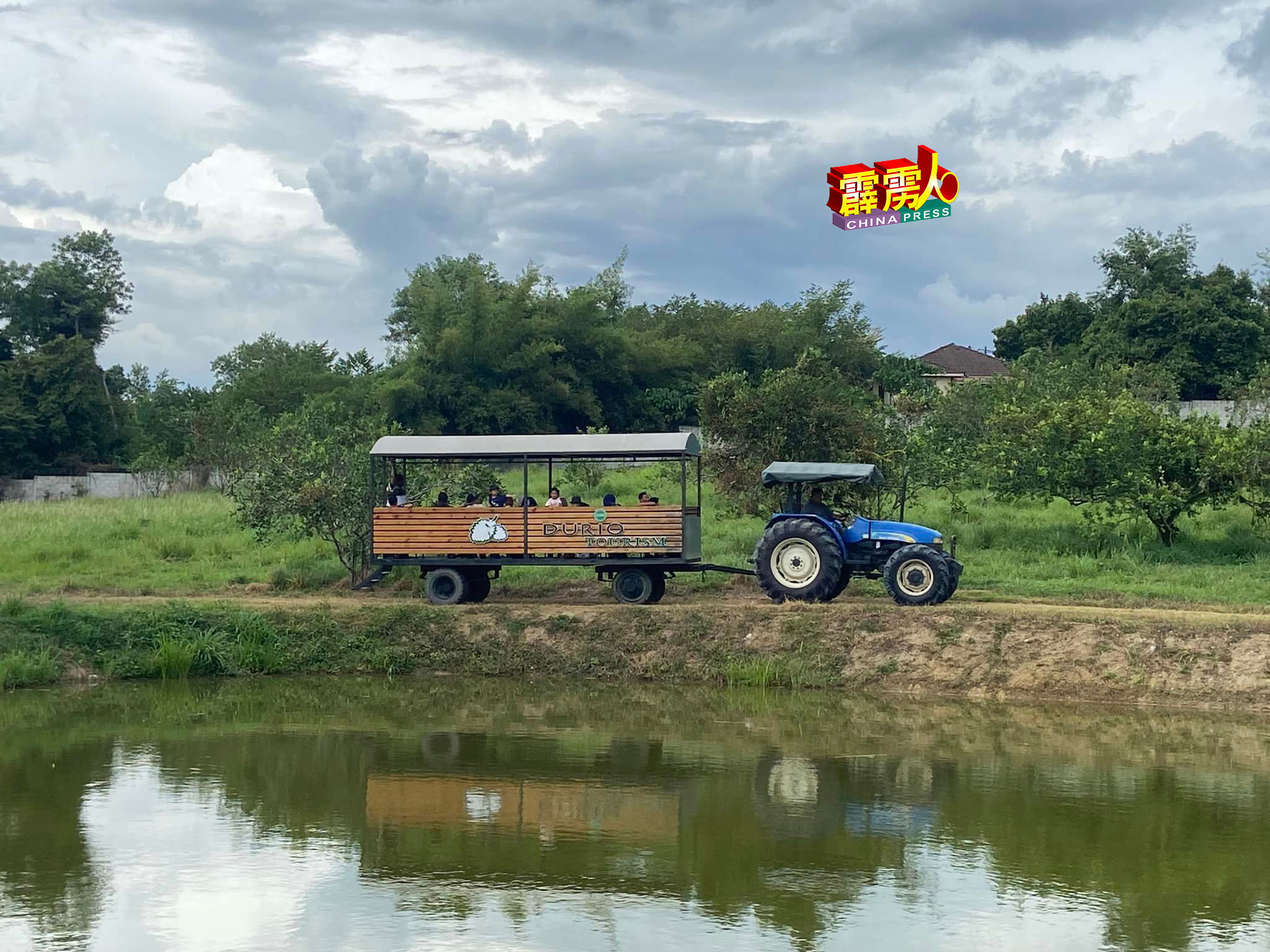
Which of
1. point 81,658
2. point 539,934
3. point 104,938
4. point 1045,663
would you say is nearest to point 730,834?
point 539,934

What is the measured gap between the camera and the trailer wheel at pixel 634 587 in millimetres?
20703

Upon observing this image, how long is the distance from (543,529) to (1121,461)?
390 inches

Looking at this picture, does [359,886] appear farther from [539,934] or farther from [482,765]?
[482,765]

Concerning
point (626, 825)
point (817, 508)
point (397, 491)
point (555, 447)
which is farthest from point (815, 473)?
point (626, 825)

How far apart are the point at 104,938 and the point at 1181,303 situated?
157 ft

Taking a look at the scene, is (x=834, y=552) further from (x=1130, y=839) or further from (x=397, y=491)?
(x=1130, y=839)

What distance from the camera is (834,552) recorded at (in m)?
19.3

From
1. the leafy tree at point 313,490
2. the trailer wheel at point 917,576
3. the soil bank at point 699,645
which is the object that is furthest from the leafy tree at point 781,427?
the leafy tree at point 313,490

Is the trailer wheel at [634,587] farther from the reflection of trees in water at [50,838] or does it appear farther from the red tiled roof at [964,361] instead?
the red tiled roof at [964,361]

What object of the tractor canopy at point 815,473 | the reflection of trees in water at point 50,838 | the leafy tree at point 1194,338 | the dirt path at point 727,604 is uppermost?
the leafy tree at point 1194,338

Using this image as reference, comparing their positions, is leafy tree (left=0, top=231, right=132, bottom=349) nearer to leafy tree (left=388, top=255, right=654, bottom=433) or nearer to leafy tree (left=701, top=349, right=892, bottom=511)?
leafy tree (left=388, top=255, right=654, bottom=433)

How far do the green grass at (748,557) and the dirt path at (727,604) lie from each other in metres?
0.49

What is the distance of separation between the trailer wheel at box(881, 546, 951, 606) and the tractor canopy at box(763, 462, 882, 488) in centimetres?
120

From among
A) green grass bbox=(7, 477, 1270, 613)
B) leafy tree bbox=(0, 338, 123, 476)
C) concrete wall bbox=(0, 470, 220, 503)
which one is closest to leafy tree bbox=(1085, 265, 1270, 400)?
green grass bbox=(7, 477, 1270, 613)
